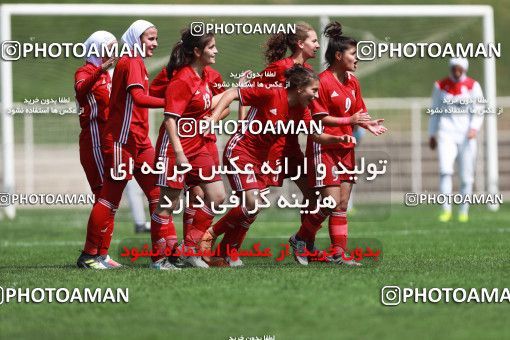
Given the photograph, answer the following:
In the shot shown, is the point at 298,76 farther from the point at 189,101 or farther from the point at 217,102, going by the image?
the point at 189,101

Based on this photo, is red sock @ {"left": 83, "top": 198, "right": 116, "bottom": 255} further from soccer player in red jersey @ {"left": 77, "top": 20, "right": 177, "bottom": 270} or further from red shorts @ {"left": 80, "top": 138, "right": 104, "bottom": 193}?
red shorts @ {"left": 80, "top": 138, "right": 104, "bottom": 193}

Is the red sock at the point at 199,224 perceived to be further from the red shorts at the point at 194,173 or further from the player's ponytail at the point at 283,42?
the player's ponytail at the point at 283,42

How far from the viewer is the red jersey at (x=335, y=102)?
34.9 feet

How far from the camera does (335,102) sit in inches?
423

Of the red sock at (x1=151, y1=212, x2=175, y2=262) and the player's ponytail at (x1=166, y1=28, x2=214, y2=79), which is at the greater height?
the player's ponytail at (x1=166, y1=28, x2=214, y2=79)

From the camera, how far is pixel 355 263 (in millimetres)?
10617

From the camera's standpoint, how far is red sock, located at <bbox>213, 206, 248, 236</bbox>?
420 inches

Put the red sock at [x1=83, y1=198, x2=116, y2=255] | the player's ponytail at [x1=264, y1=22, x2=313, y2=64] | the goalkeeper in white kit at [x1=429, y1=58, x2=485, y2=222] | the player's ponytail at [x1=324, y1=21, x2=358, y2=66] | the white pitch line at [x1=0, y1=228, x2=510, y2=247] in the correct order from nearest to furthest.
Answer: the red sock at [x1=83, y1=198, x2=116, y2=255]
the player's ponytail at [x1=324, y1=21, x2=358, y2=66]
the player's ponytail at [x1=264, y1=22, x2=313, y2=64]
the white pitch line at [x1=0, y1=228, x2=510, y2=247]
the goalkeeper in white kit at [x1=429, y1=58, x2=485, y2=222]

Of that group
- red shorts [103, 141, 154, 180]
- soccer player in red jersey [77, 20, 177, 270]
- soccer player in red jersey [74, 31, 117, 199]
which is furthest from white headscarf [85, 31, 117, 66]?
red shorts [103, 141, 154, 180]

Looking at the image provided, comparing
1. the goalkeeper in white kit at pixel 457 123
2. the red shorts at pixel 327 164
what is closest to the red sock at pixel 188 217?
the red shorts at pixel 327 164

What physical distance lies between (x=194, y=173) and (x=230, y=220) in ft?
2.21

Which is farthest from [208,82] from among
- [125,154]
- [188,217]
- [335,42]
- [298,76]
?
[188,217]

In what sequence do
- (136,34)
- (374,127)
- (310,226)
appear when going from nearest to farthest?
(374,127), (136,34), (310,226)

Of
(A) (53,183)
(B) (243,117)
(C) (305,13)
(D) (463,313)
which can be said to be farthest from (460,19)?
(D) (463,313)
